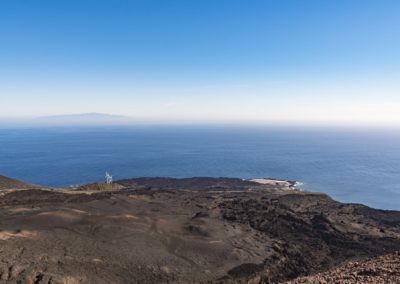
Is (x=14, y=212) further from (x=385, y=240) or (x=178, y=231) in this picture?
(x=385, y=240)

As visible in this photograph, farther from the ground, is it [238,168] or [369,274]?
[369,274]

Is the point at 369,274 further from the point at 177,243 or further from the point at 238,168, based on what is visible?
the point at 238,168

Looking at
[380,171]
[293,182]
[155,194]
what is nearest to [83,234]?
[155,194]

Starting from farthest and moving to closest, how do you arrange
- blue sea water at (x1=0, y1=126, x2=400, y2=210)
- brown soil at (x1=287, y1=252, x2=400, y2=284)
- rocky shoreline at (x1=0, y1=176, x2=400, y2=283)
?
1. blue sea water at (x1=0, y1=126, x2=400, y2=210)
2. rocky shoreline at (x1=0, y1=176, x2=400, y2=283)
3. brown soil at (x1=287, y1=252, x2=400, y2=284)

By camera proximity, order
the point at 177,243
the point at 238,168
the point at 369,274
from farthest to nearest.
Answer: the point at 238,168
the point at 177,243
the point at 369,274

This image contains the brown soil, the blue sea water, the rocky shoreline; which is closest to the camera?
the brown soil

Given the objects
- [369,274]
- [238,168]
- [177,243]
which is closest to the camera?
[369,274]

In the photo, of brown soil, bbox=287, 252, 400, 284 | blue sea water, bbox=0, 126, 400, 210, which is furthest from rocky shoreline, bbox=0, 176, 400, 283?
blue sea water, bbox=0, 126, 400, 210

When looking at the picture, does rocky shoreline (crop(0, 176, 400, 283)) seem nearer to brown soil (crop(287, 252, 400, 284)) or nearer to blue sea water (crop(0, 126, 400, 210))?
brown soil (crop(287, 252, 400, 284))

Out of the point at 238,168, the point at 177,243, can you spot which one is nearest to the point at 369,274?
the point at 177,243
